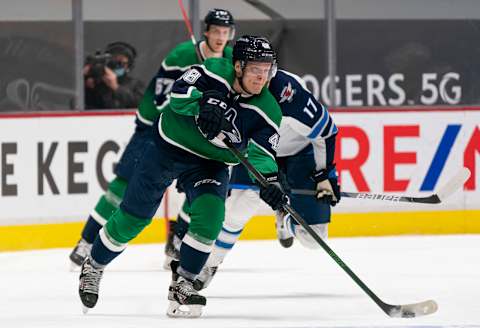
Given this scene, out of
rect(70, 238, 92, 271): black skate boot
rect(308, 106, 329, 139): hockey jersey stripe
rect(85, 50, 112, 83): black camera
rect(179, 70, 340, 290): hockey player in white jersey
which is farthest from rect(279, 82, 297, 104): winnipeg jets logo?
rect(85, 50, 112, 83): black camera

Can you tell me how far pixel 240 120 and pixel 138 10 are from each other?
3.41 metres

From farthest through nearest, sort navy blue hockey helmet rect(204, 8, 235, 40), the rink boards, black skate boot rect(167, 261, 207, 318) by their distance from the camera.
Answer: the rink boards
navy blue hockey helmet rect(204, 8, 235, 40)
black skate boot rect(167, 261, 207, 318)

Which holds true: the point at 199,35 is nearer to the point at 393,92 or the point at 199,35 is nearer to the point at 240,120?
the point at 393,92

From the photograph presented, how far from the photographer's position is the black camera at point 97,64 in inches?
334

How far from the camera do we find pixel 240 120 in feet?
Result: 17.6

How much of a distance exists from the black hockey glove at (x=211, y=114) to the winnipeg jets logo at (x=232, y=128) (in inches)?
3.2

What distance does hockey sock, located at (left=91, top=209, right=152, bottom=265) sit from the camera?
5402mm

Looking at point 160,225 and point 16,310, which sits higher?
point 16,310

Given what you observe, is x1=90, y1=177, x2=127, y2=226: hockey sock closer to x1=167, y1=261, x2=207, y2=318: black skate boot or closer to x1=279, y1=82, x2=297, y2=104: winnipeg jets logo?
x1=279, y1=82, x2=297, y2=104: winnipeg jets logo

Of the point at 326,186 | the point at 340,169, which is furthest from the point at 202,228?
the point at 340,169

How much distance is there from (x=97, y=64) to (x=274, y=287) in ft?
8.26

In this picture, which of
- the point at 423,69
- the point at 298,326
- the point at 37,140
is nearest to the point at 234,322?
the point at 298,326

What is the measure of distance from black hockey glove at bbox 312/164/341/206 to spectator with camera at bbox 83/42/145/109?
2429mm

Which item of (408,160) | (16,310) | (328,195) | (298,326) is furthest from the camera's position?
→ (408,160)
